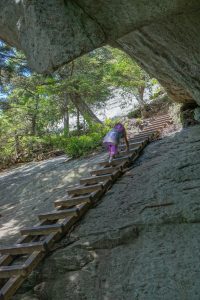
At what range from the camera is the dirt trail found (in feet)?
26.8

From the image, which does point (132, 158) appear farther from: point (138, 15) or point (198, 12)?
point (138, 15)

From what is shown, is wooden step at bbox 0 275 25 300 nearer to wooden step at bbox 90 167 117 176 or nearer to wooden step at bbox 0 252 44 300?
wooden step at bbox 0 252 44 300

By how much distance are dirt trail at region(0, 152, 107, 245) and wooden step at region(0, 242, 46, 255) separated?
3.11 feet

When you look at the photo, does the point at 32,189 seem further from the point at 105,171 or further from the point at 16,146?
the point at 16,146

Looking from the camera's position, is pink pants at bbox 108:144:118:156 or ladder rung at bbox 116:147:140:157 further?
ladder rung at bbox 116:147:140:157

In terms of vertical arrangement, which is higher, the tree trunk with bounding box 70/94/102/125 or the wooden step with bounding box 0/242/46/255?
the tree trunk with bounding box 70/94/102/125

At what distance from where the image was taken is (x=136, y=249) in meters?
5.39

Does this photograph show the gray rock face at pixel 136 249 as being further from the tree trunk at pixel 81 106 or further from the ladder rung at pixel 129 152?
the tree trunk at pixel 81 106

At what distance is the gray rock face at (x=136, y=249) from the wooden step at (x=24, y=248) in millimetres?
259

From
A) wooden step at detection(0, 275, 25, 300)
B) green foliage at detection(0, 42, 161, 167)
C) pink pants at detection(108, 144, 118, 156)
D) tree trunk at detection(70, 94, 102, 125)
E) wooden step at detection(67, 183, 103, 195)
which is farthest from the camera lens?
tree trunk at detection(70, 94, 102, 125)

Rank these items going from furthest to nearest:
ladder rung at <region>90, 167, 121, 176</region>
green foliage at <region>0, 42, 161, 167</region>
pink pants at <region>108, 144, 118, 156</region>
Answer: green foliage at <region>0, 42, 161, 167</region> < pink pants at <region>108, 144, 118, 156</region> < ladder rung at <region>90, 167, 121, 176</region>

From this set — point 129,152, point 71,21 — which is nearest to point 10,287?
point 71,21

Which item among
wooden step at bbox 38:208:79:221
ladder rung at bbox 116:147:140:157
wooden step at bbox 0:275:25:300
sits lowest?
wooden step at bbox 0:275:25:300

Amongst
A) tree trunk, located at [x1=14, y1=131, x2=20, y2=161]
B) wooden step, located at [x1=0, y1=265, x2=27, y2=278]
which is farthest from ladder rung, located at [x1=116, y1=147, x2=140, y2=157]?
tree trunk, located at [x1=14, y1=131, x2=20, y2=161]
